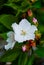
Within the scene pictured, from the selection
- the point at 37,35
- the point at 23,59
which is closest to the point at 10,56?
the point at 23,59

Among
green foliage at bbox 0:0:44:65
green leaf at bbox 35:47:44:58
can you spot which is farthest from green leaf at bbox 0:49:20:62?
green leaf at bbox 35:47:44:58

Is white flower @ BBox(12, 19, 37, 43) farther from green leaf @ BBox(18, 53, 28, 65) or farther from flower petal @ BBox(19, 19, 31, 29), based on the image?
green leaf @ BBox(18, 53, 28, 65)

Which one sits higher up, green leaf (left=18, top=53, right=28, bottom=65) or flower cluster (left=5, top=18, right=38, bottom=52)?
flower cluster (left=5, top=18, right=38, bottom=52)

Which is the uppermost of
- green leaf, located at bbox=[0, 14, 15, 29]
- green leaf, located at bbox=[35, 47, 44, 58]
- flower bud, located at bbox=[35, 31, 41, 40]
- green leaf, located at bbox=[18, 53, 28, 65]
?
green leaf, located at bbox=[0, 14, 15, 29]

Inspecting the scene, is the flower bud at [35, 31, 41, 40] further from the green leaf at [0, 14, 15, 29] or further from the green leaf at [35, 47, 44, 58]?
the green leaf at [0, 14, 15, 29]

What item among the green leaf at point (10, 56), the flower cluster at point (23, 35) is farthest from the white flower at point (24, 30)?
the green leaf at point (10, 56)

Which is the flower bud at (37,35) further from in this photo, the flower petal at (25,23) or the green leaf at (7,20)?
the green leaf at (7,20)

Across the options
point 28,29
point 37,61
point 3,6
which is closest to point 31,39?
point 28,29

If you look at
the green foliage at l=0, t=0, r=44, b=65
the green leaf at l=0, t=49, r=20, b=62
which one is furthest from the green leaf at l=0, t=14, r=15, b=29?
the green leaf at l=0, t=49, r=20, b=62

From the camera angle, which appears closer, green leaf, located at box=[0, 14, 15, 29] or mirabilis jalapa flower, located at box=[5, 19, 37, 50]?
mirabilis jalapa flower, located at box=[5, 19, 37, 50]
